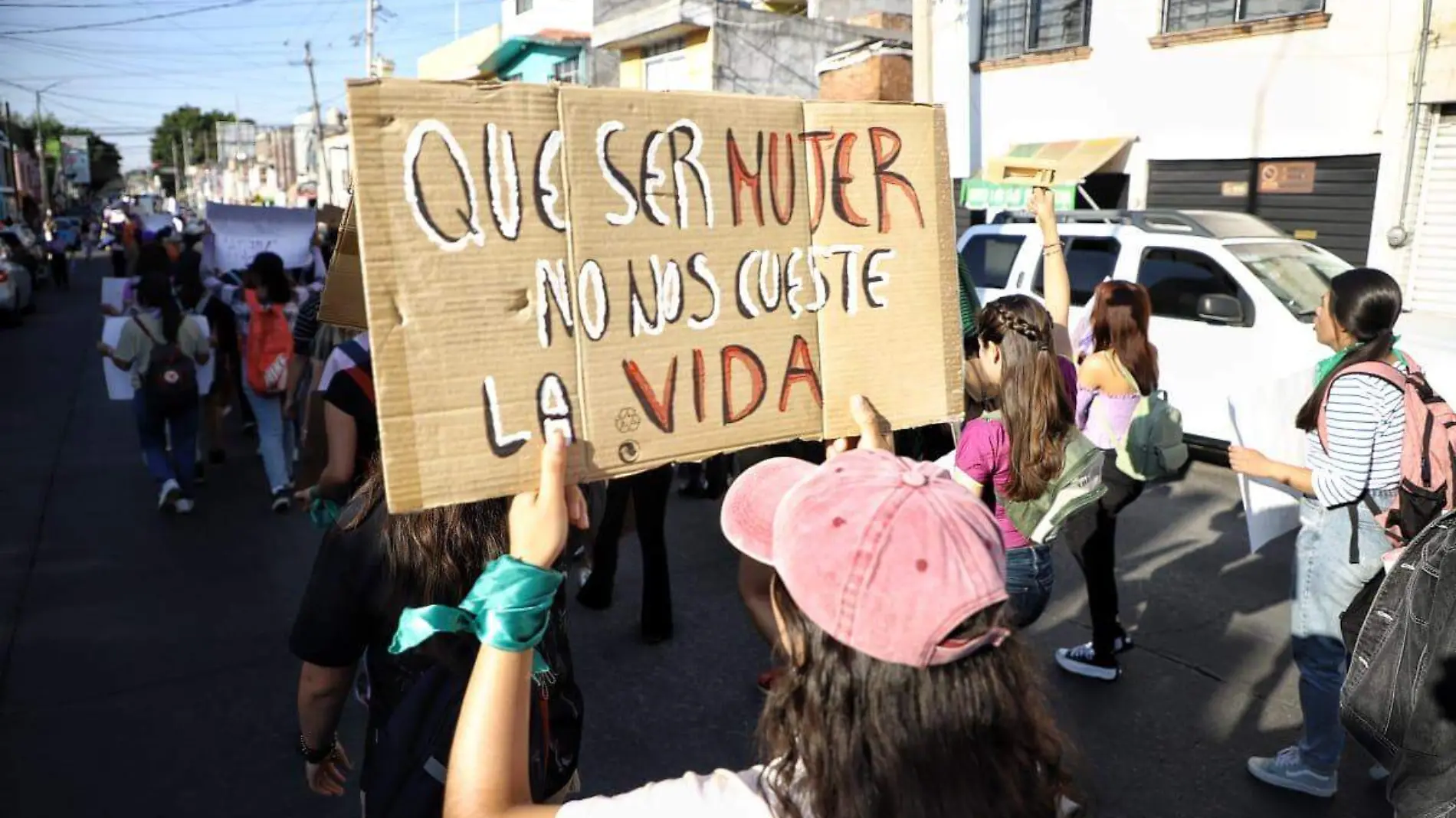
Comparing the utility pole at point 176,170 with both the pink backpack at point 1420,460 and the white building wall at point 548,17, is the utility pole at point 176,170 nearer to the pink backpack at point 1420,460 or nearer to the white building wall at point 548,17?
the white building wall at point 548,17

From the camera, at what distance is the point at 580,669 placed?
4.75 m

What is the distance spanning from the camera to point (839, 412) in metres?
1.96

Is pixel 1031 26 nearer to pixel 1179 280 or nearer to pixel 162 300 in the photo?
pixel 1179 280

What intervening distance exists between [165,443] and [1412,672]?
7.44 meters

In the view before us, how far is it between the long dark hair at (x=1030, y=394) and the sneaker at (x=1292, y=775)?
1418mm

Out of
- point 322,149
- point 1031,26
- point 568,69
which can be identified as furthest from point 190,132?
point 1031,26

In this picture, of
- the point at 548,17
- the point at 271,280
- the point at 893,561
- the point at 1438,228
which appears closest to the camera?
the point at 893,561

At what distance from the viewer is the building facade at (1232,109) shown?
11125 mm

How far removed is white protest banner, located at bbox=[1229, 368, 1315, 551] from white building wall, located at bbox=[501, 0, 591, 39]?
2487 centimetres

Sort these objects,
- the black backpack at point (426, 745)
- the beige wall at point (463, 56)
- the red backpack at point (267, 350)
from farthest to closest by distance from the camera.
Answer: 1. the beige wall at point (463, 56)
2. the red backpack at point (267, 350)
3. the black backpack at point (426, 745)

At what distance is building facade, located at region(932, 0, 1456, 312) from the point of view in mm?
11125

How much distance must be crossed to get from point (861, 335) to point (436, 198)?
0.85m

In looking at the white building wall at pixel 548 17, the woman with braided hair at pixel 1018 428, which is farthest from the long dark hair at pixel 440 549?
the white building wall at pixel 548 17

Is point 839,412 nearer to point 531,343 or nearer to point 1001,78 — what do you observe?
point 531,343
